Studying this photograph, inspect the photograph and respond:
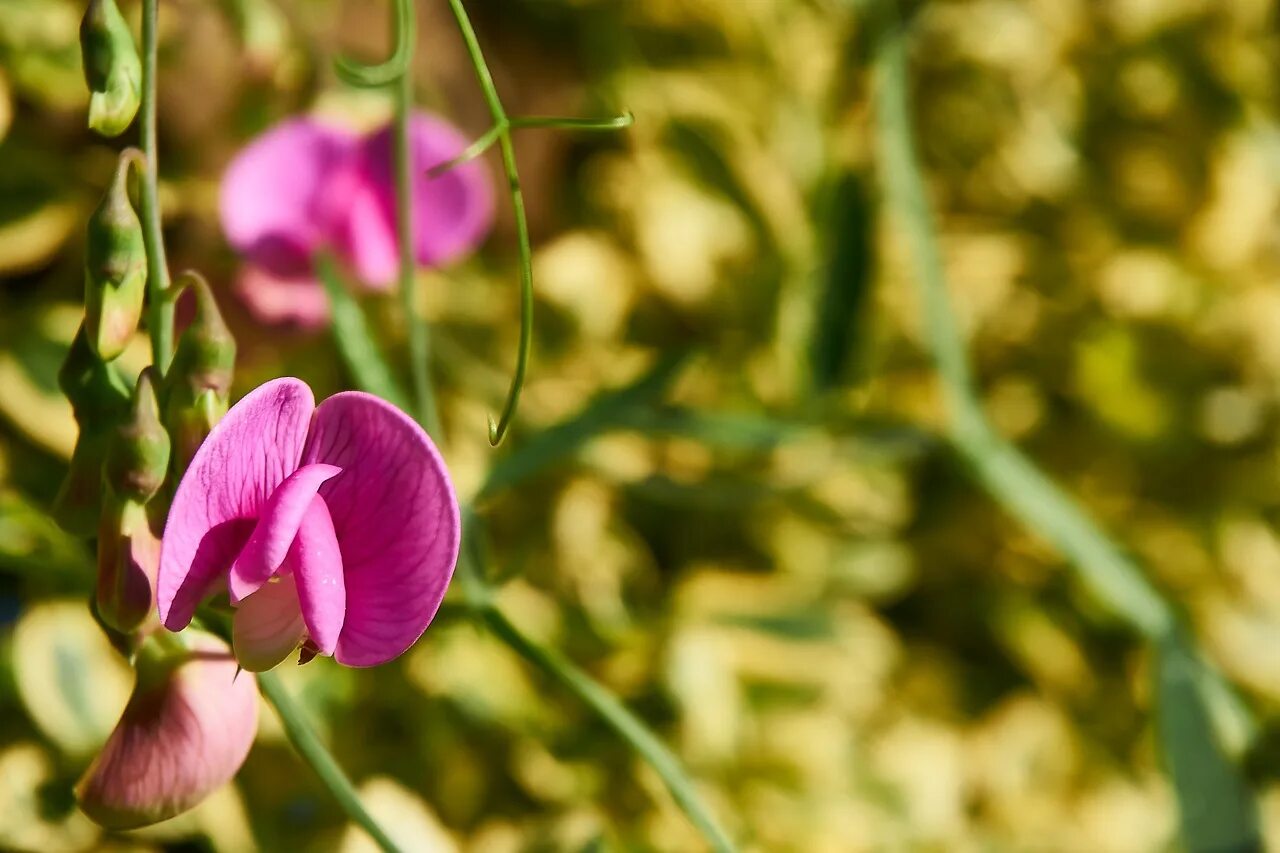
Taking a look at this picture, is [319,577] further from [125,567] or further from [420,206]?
[420,206]

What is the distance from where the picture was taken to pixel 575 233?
83cm

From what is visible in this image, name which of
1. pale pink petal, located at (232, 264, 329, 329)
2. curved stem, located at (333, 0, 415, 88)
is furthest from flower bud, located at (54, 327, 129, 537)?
pale pink petal, located at (232, 264, 329, 329)

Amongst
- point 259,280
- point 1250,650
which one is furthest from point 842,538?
point 259,280

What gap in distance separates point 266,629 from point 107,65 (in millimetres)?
146

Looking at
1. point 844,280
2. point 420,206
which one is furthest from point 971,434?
point 420,206

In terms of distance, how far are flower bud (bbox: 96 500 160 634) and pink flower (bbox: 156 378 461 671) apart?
0.5 inches

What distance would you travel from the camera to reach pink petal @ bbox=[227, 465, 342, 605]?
0.29 metres

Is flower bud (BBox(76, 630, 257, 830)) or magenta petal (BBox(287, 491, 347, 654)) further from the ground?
magenta petal (BBox(287, 491, 347, 654))

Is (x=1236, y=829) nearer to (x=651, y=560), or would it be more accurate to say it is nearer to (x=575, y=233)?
(x=651, y=560)

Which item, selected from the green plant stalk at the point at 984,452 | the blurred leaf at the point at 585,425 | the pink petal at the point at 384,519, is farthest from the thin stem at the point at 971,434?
the pink petal at the point at 384,519

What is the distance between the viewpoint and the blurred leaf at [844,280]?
734 mm

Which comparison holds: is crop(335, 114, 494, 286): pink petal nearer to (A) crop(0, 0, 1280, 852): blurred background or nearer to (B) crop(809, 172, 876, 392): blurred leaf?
(A) crop(0, 0, 1280, 852): blurred background

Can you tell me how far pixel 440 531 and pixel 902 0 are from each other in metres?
0.73

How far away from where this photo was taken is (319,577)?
0.30m
